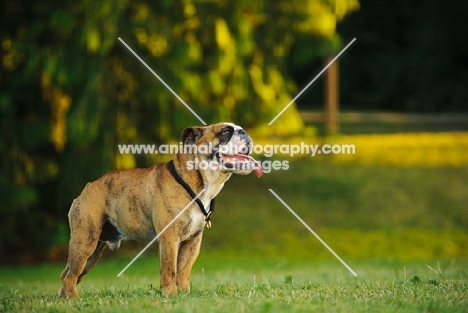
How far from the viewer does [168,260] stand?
648cm

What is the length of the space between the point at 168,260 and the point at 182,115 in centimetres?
1003

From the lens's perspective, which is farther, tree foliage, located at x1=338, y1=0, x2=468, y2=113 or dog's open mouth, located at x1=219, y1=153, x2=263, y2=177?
tree foliage, located at x1=338, y1=0, x2=468, y2=113

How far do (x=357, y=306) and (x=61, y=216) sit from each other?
476 inches

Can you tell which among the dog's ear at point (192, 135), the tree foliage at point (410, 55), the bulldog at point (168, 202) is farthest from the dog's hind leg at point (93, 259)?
the tree foliage at point (410, 55)

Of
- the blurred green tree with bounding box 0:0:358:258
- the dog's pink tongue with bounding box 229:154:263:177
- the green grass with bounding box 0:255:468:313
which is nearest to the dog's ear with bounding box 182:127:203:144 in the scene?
the dog's pink tongue with bounding box 229:154:263:177

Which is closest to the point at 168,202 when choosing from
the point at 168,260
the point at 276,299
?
the point at 168,260

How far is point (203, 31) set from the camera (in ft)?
54.6

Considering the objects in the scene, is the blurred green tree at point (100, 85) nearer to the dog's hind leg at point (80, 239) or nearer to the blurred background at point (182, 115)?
the blurred background at point (182, 115)

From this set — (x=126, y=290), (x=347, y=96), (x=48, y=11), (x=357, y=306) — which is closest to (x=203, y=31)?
(x=48, y=11)

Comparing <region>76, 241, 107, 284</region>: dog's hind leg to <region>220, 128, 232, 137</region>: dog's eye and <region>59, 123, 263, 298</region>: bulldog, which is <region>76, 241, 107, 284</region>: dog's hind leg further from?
<region>220, 128, 232, 137</region>: dog's eye

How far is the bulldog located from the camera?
6543 mm

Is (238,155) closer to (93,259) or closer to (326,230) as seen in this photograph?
(93,259)

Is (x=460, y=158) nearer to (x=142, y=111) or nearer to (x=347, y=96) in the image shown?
(x=142, y=111)

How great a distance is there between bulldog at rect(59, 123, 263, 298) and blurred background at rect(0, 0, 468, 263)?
8.87m
